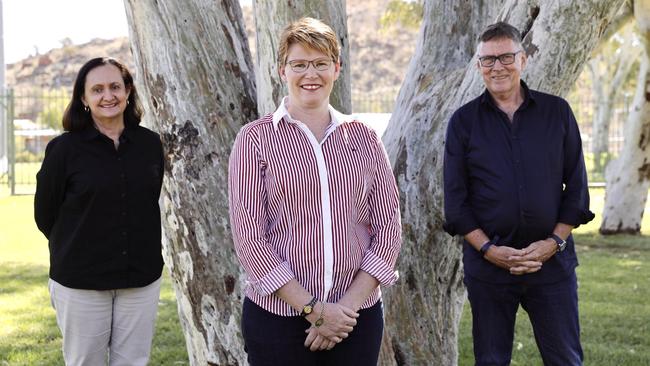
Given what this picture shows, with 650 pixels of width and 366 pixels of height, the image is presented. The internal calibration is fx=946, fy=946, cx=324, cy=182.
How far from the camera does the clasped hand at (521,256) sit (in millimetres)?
4348

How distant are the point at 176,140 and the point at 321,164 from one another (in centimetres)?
160

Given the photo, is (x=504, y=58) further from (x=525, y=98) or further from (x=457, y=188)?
(x=457, y=188)

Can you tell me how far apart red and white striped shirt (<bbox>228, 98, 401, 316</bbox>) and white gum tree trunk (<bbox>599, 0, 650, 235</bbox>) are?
37.9ft

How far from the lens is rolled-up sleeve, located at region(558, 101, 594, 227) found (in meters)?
4.43

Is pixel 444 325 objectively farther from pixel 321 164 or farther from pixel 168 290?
pixel 168 290

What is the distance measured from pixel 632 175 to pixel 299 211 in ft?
38.7

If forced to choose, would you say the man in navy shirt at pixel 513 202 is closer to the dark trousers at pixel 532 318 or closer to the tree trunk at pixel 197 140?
the dark trousers at pixel 532 318

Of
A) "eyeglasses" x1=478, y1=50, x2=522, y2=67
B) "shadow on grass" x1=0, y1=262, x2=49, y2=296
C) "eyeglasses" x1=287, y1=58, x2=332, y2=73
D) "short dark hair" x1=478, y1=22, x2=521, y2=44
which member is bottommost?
"shadow on grass" x1=0, y1=262, x2=49, y2=296

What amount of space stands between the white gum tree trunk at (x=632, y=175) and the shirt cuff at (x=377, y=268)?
1155 cm

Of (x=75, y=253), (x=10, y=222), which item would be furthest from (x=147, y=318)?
(x=10, y=222)

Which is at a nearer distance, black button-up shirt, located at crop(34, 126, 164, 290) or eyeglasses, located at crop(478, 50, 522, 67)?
black button-up shirt, located at crop(34, 126, 164, 290)

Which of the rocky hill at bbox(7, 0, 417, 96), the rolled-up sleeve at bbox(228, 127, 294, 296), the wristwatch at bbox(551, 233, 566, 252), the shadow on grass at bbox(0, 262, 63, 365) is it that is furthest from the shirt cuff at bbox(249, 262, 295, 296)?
the rocky hill at bbox(7, 0, 417, 96)

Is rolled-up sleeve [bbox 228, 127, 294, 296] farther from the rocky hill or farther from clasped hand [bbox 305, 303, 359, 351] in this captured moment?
the rocky hill

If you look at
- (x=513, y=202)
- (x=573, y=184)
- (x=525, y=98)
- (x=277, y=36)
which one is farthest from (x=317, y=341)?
(x=277, y=36)
